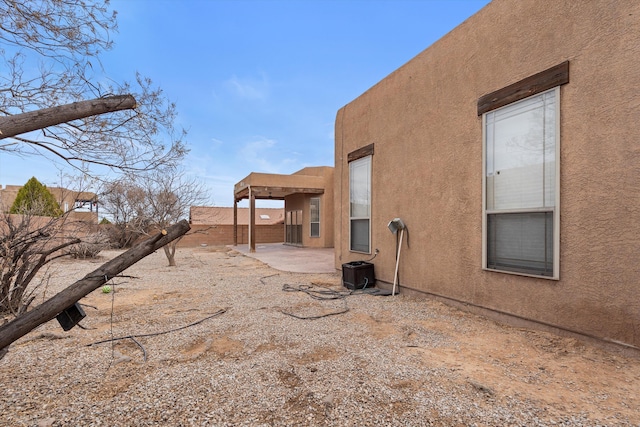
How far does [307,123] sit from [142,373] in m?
15.8

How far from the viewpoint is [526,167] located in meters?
3.58

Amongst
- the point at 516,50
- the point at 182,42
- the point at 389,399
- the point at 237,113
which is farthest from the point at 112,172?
the point at 237,113

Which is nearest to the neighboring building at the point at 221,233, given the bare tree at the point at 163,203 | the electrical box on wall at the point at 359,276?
the bare tree at the point at 163,203

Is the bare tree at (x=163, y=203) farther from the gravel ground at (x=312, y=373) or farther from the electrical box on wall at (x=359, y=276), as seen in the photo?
the gravel ground at (x=312, y=373)

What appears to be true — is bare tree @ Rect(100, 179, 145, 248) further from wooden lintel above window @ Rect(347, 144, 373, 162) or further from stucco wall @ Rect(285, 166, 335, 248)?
wooden lintel above window @ Rect(347, 144, 373, 162)

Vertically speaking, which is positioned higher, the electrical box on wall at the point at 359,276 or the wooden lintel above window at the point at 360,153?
the wooden lintel above window at the point at 360,153

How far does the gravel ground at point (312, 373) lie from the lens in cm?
199

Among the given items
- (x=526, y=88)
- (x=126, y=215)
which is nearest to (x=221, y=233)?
(x=126, y=215)

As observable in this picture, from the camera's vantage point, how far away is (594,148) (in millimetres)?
2953

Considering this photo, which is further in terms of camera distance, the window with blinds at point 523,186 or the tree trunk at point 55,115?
the window with blinds at point 523,186

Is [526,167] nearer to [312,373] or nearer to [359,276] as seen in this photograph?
[312,373]

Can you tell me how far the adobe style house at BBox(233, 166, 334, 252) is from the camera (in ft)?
44.4

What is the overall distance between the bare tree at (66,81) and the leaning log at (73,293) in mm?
1390

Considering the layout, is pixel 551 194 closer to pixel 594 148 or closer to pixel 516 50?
pixel 594 148
